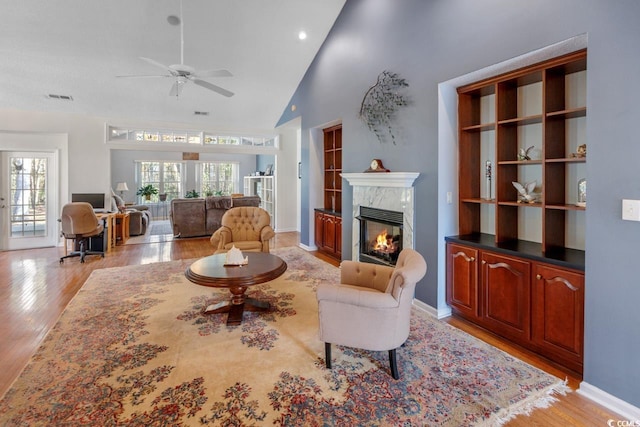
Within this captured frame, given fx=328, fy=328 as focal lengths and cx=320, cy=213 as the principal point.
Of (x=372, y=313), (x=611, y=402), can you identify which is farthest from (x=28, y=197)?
(x=611, y=402)

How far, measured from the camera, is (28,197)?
684cm

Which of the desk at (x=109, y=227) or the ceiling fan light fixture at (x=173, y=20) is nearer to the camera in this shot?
the ceiling fan light fixture at (x=173, y=20)

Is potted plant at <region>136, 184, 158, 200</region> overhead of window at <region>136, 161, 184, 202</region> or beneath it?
beneath

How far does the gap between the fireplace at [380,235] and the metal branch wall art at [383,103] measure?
953mm

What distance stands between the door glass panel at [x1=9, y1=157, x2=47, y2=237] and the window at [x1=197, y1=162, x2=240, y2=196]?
593 cm

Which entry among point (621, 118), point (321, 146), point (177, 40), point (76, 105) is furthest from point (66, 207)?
point (621, 118)

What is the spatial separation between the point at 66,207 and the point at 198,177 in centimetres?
727

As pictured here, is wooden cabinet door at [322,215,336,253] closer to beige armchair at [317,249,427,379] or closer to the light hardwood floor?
the light hardwood floor

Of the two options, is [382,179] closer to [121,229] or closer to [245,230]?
[245,230]

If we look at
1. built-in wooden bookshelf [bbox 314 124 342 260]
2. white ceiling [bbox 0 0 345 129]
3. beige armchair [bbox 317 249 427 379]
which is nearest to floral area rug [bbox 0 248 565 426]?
beige armchair [bbox 317 249 427 379]

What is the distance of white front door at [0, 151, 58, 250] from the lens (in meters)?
6.66

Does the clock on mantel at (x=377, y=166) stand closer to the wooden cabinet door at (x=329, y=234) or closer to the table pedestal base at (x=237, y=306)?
the wooden cabinet door at (x=329, y=234)

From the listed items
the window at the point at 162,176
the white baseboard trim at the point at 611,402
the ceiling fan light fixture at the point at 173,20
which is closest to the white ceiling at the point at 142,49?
the ceiling fan light fixture at the point at 173,20

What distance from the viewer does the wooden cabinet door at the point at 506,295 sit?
265 centimetres
